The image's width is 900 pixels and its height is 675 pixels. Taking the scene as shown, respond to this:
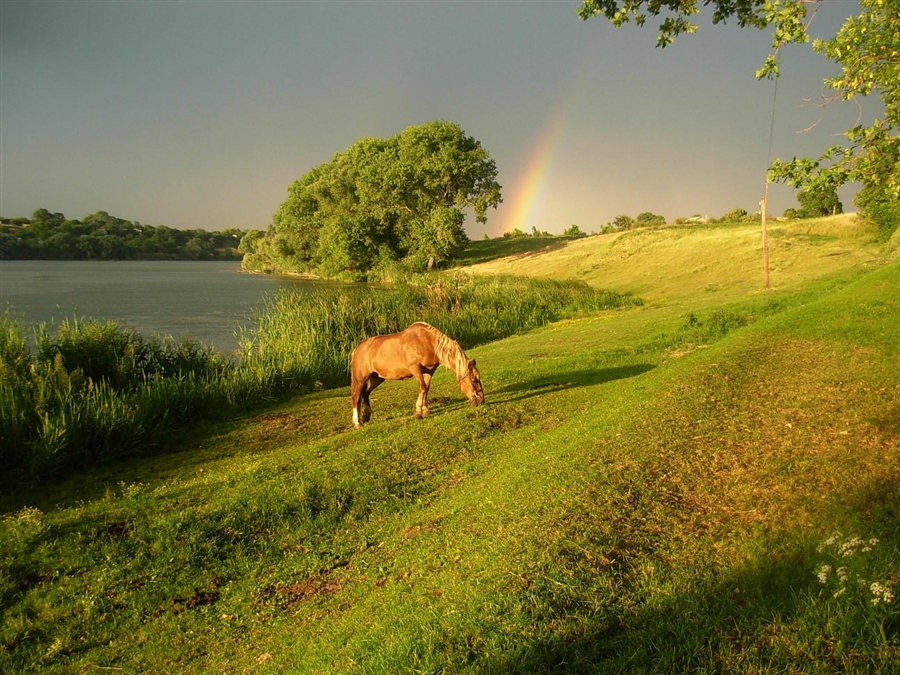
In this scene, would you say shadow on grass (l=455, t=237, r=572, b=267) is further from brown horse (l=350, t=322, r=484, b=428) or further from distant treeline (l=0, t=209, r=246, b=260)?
distant treeline (l=0, t=209, r=246, b=260)

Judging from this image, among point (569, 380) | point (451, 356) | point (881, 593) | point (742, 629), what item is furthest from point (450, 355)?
point (881, 593)

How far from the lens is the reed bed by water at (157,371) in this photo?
1003 centimetres

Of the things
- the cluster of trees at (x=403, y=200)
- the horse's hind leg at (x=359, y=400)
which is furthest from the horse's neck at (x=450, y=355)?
the cluster of trees at (x=403, y=200)

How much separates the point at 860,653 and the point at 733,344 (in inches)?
351

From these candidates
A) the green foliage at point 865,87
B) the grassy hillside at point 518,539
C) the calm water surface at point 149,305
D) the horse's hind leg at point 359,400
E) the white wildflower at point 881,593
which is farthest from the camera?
the calm water surface at point 149,305

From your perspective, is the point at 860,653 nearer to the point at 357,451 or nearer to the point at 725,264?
the point at 357,451

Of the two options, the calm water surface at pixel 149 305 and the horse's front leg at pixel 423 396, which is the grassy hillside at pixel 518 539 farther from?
the calm water surface at pixel 149 305

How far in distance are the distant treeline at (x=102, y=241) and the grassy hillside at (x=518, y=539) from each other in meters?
128

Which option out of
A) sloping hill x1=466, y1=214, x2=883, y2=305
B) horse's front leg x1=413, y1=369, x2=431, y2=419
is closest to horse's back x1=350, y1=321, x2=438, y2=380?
horse's front leg x1=413, y1=369, x2=431, y2=419

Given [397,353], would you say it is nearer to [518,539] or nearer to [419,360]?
[419,360]

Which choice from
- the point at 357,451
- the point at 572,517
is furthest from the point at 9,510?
the point at 572,517

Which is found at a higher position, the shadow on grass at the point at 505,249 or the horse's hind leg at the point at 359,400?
the shadow on grass at the point at 505,249

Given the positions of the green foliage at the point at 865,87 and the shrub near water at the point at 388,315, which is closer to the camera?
the green foliage at the point at 865,87

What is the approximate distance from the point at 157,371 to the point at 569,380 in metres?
10.9
